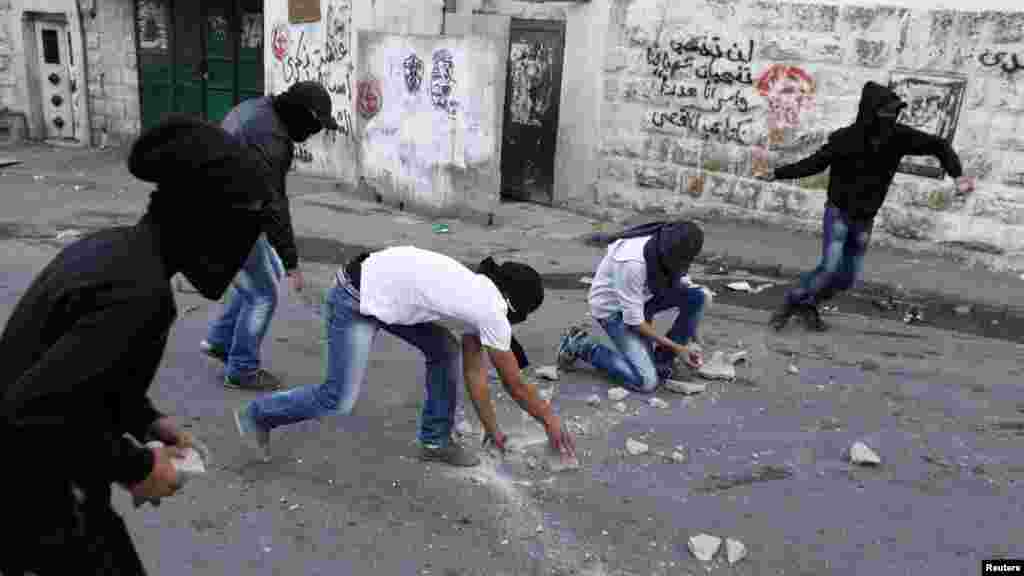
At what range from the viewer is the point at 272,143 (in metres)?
4.22

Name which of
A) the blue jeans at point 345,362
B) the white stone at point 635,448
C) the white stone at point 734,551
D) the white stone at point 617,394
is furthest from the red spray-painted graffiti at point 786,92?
the white stone at point 734,551

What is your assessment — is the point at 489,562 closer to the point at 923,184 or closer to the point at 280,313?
the point at 280,313

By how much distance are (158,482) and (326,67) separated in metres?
9.70

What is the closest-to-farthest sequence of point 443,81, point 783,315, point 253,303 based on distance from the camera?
point 253,303 < point 783,315 < point 443,81

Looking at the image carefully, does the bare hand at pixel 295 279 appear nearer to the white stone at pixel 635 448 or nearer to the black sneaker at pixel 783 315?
the white stone at pixel 635 448

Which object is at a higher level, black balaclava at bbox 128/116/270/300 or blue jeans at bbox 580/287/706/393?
black balaclava at bbox 128/116/270/300

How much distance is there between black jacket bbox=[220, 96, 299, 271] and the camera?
4.20 m

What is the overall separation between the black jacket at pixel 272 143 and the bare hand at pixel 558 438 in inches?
64.8

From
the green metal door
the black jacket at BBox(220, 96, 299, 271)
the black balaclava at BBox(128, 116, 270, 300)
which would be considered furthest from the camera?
the green metal door

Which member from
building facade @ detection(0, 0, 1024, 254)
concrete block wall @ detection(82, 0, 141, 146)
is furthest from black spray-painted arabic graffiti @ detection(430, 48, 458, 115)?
concrete block wall @ detection(82, 0, 141, 146)

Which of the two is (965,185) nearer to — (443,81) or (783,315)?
(783,315)

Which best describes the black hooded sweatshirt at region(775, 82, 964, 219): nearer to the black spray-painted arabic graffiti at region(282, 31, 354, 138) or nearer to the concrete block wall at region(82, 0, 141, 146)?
the black spray-painted arabic graffiti at region(282, 31, 354, 138)

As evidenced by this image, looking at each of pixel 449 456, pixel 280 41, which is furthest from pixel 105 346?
pixel 280 41

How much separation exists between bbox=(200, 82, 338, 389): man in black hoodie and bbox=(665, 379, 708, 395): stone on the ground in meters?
2.14
